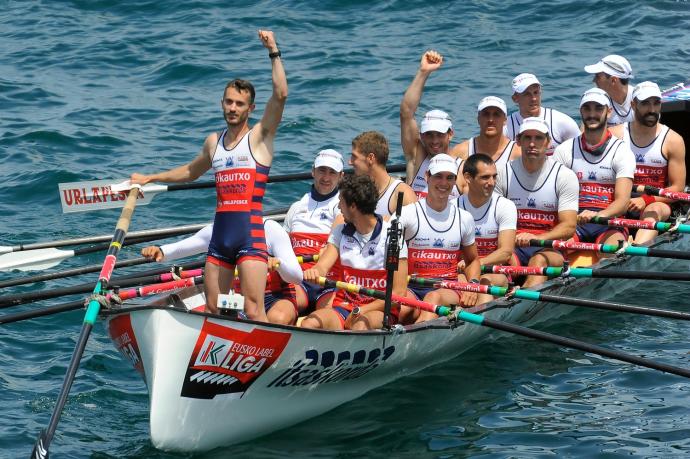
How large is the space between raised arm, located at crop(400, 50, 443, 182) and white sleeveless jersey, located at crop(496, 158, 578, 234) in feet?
2.59

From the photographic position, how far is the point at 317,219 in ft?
30.7

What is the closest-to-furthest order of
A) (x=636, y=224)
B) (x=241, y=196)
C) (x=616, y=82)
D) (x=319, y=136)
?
(x=241, y=196)
(x=636, y=224)
(x=616, y=82)
(x=319, y=136)

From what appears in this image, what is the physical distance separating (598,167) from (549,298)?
90.8 inches

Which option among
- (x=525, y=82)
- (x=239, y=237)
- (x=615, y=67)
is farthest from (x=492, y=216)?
(x=615, y=67)

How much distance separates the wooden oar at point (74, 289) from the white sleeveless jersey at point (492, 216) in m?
2.31

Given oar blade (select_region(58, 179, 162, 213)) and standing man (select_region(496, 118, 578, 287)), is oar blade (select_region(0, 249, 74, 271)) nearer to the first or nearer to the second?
oar blade (select_region(58, 179, 162, 213))

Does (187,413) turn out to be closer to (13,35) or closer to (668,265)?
(668,265)

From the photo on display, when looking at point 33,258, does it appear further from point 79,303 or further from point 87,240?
point 79,303

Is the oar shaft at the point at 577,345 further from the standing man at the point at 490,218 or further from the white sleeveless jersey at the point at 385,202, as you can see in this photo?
the white sleeveless jersey at the point at 385,202

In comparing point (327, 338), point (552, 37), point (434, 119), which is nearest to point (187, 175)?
point (327, 338)

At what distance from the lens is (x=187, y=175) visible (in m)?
8.37

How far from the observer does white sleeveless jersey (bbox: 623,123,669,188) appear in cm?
1096

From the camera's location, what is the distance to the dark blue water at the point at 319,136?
836 centimetres

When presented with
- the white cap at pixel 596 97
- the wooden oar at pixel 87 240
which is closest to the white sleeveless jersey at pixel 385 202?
the wooden oar at pixel 87 240
